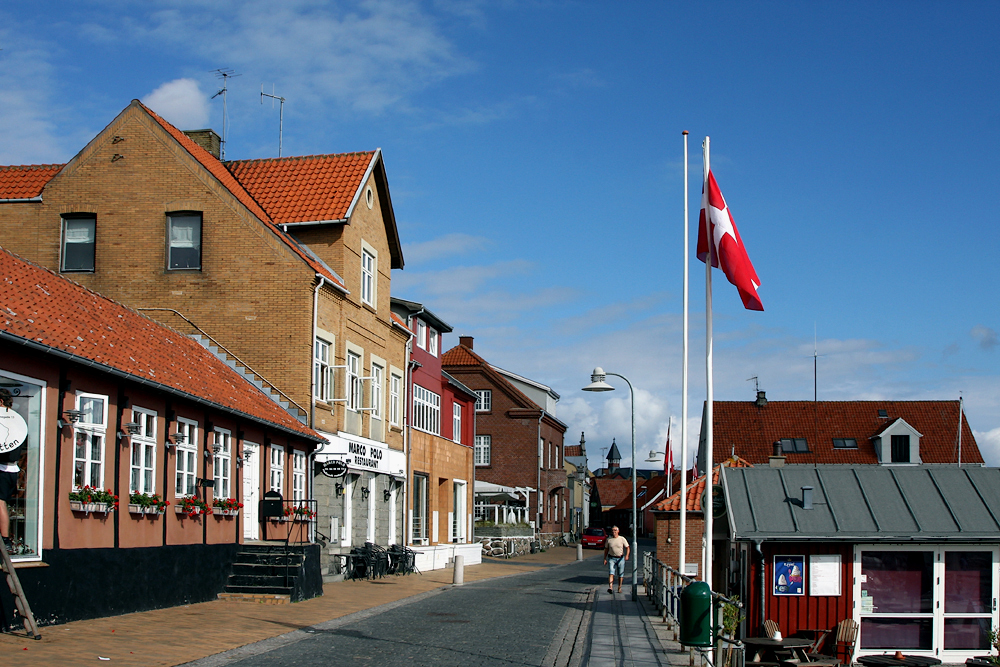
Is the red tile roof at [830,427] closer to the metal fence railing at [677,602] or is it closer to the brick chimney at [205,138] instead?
the metal fence railing at [677,602]

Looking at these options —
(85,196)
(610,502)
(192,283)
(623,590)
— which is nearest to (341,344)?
(192,283)

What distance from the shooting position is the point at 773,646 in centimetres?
1595

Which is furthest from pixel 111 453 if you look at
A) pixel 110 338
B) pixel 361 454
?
pixel 361 454

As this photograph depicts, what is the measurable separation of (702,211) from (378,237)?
703 inches

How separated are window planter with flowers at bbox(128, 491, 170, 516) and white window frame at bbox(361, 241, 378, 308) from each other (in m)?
12.8

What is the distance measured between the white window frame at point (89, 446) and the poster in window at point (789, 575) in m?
10.6

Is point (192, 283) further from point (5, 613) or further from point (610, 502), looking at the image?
point (610, 502)

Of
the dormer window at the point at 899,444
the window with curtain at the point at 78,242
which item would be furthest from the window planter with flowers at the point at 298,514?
the dormer window at the point at 899,444

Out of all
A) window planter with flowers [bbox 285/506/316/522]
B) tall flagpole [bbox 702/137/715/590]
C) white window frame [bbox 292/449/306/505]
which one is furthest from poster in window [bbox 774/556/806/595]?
white window frame [bbox 292/449/306/505]

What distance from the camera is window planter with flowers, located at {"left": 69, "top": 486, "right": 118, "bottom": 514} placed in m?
14.8

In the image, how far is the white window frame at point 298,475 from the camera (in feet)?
79.7

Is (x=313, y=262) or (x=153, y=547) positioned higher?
(x=313, y=262)

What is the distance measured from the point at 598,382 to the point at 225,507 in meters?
10.2

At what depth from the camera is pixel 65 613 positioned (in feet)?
46.6
